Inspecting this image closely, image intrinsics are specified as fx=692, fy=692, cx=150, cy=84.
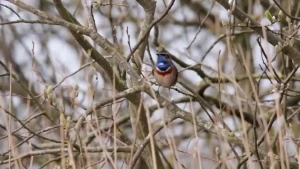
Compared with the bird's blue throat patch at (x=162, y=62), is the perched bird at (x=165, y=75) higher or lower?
lower

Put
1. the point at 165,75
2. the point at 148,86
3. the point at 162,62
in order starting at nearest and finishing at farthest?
the point at 148,86, the point at 165,75, the point at 162,62

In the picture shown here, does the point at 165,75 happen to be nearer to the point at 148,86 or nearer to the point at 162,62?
the point at 162,62

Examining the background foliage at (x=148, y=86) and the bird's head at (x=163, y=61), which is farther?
the bird's head at (x=163, y=61)

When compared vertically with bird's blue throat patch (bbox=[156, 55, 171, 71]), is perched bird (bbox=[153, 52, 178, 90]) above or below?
below

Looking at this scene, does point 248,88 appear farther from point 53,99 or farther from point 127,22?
point 53,99

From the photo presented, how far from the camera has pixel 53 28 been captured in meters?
8.00

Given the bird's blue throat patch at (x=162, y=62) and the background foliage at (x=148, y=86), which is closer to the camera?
the background foliage at (x=148, y=86)

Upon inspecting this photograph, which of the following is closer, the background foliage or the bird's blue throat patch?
the background foliage

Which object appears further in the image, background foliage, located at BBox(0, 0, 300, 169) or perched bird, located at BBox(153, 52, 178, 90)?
perched bird, located at BBox(153, 52, 178, 90)

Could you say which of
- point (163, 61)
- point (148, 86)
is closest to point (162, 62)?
point (163, 61)

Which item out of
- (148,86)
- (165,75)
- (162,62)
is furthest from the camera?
(162,62)

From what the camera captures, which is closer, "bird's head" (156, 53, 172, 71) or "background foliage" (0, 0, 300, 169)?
"background foliage" (0, 0, 300, 169)

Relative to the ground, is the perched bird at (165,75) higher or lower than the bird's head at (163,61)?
lower

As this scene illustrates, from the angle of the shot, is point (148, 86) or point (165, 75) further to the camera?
point (165, 75)
